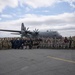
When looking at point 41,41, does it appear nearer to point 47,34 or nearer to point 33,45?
point 33,45

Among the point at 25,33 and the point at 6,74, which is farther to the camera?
the point at 25,33

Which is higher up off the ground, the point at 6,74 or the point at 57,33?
the point at 57,33

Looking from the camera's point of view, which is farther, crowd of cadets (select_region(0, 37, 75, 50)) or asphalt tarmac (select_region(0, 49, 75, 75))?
crowd of cadets (select_region(0, 37, 75, 50))

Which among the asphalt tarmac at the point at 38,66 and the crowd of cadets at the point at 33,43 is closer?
the asphalt tarmac at the point at 38,66

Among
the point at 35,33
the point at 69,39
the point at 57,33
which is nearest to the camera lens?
the point at 69,39

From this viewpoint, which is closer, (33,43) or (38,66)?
(38,66)

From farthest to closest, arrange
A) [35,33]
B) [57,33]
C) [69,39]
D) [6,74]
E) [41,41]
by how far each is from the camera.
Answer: [35,33]
[57,33]
[41,41]
[69,39]
[6,74]

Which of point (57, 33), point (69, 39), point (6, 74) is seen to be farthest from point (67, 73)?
point (57, 33)

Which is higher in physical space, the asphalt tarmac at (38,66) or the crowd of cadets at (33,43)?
the crowd of cadets at (33,43)

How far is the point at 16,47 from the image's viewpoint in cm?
3170

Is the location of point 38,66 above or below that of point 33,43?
below

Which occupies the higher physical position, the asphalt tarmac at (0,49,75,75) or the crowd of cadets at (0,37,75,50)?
the crowd of cadets at (0,37,75,50)

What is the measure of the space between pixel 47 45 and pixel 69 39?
3.97m

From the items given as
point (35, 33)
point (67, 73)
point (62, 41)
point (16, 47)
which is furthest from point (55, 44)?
point (35, 33)
